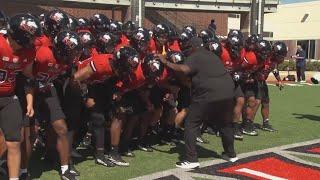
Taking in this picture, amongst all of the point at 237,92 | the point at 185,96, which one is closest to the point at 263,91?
the point at 237,92

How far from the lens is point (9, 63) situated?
4996mm

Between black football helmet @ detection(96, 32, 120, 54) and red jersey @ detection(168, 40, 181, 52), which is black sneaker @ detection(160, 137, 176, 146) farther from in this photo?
black football helmet @ detection(96, 32, 120, 54)

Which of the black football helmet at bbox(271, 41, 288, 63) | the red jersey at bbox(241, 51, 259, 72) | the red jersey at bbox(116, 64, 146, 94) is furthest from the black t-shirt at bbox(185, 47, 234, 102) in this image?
the black football helmet at bbox(271, 41, 288, 63)

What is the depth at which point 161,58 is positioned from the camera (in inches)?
272

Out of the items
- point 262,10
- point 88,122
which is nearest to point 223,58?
point 88,122

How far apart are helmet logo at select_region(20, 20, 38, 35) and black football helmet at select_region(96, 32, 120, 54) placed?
1.97m

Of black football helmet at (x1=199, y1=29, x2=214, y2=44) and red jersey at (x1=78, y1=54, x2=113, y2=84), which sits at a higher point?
black football helmet at (x1=199, y1=29, x2=214, y2=44)

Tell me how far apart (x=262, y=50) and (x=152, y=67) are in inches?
104

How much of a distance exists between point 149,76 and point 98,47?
888mm

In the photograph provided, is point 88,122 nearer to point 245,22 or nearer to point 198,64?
point 198,64

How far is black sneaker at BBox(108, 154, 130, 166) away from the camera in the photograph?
657 cm

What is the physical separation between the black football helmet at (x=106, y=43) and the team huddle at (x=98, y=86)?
0.6 inches

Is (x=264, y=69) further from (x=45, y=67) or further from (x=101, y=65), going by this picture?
(x=45, y=67)

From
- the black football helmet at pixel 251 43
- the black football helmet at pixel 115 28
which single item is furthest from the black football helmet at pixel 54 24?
the black football helmet at pixel 251 43
